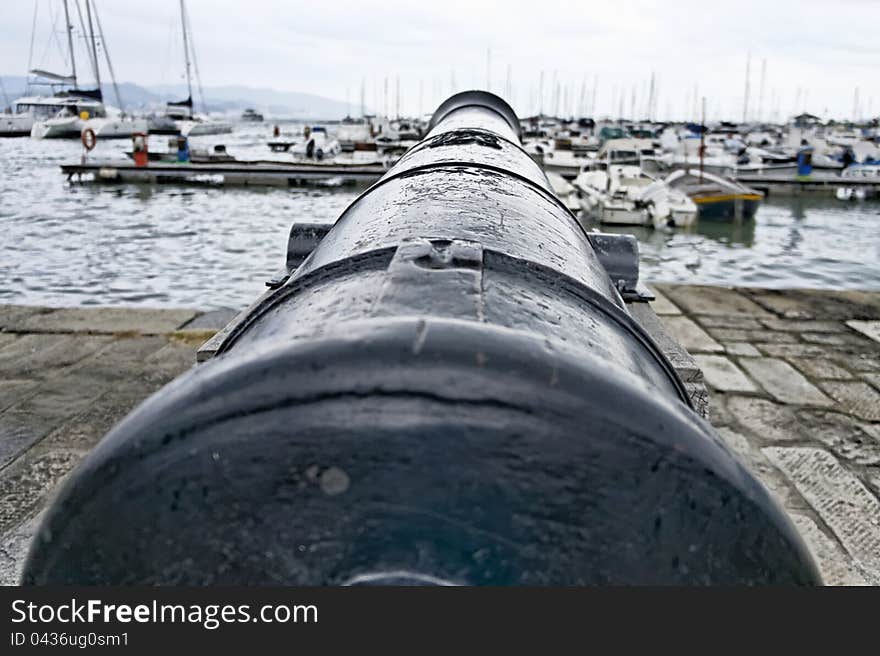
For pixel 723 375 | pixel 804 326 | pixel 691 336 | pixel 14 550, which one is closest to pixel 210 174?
pixel 691 336

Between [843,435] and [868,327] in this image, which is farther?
[868,327]

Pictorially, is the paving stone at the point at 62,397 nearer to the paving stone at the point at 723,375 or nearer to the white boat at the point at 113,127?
the paving stone at the point at 723,375

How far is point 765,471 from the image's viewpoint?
139 inches

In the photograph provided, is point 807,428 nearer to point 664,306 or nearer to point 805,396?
point 805,396

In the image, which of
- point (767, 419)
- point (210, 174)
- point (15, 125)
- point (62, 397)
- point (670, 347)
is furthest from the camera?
point (15, 125)

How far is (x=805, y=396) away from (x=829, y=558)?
1858mm

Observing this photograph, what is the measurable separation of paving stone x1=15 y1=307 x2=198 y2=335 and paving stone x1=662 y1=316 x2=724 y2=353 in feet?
11.8

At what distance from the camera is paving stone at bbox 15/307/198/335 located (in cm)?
564

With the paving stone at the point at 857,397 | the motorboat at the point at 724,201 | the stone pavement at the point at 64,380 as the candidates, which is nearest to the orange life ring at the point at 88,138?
the motorboat at the point at 724,201

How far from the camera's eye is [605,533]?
35.6 inches

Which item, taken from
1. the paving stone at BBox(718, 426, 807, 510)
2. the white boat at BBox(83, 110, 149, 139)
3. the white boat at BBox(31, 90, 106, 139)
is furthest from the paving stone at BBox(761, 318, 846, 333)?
the white boat at BBox(31, 90, 106, 139)

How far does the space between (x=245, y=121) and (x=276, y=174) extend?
257ft

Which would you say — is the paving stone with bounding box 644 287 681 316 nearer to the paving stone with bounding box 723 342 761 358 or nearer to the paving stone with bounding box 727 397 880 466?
the paving stone with bounding box 723 342 761 358

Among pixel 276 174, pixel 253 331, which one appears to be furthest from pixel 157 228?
pixel 253 331
